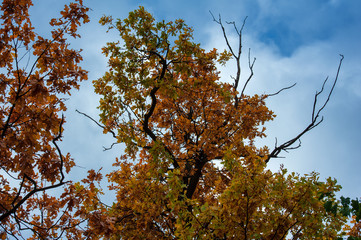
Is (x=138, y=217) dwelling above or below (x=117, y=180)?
below

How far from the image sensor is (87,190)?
5.48 metres

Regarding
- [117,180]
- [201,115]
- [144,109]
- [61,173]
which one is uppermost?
[201,115]

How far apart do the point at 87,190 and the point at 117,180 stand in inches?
173

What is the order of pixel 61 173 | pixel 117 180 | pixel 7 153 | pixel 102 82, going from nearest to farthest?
1. pixel 61 173
2. pixel 7 153
3. pixel 102 82
4. pixel 117 180

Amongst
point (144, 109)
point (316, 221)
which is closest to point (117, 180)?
Result: point (144, 109)

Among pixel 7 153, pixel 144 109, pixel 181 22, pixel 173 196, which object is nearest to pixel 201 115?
pixel 144 109

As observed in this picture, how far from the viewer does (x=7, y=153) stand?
519 centimetres

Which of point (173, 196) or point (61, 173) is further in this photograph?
point (173, 196)

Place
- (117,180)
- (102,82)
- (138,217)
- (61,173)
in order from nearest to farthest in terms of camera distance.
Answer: (61,173) < (138,217) < (102,82) < (117,180)

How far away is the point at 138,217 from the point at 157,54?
4.37 metres

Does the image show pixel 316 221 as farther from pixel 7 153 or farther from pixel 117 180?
pixel 117 180

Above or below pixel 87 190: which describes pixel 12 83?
above

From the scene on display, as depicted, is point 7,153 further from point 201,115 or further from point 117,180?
point 201,115

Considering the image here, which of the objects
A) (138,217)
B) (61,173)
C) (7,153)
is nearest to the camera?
(61,173)
